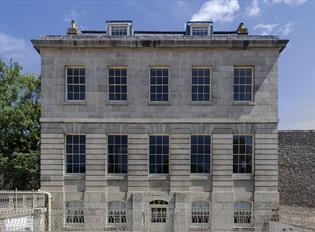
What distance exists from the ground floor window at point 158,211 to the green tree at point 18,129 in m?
11.8

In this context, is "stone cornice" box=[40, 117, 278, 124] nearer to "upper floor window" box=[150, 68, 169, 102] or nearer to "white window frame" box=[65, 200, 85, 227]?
"upper floor window" box=[150, 68, 169, 102]

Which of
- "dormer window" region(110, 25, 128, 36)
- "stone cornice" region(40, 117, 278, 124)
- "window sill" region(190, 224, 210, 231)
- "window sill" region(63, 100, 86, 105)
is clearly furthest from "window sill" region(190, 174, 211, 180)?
"dormer window" region(110, 25, 128, 36)

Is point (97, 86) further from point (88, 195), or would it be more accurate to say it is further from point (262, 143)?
point (262, 143)

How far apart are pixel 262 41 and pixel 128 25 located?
29.6 ft

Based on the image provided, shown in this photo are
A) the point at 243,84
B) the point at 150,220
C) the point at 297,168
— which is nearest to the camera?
the point at 150,220

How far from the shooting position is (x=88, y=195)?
81.9 ft

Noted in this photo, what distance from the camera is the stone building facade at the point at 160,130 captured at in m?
25.0

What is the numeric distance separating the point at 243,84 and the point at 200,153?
5.20 meters

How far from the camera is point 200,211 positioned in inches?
985

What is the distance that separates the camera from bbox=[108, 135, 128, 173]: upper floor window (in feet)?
83.4

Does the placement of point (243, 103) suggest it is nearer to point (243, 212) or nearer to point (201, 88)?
point (201, 88)

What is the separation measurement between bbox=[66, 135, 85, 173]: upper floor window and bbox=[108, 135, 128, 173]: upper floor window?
170 cm

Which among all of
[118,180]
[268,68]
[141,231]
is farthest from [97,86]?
[268,68]

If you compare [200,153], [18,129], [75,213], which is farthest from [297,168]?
[18,129]
